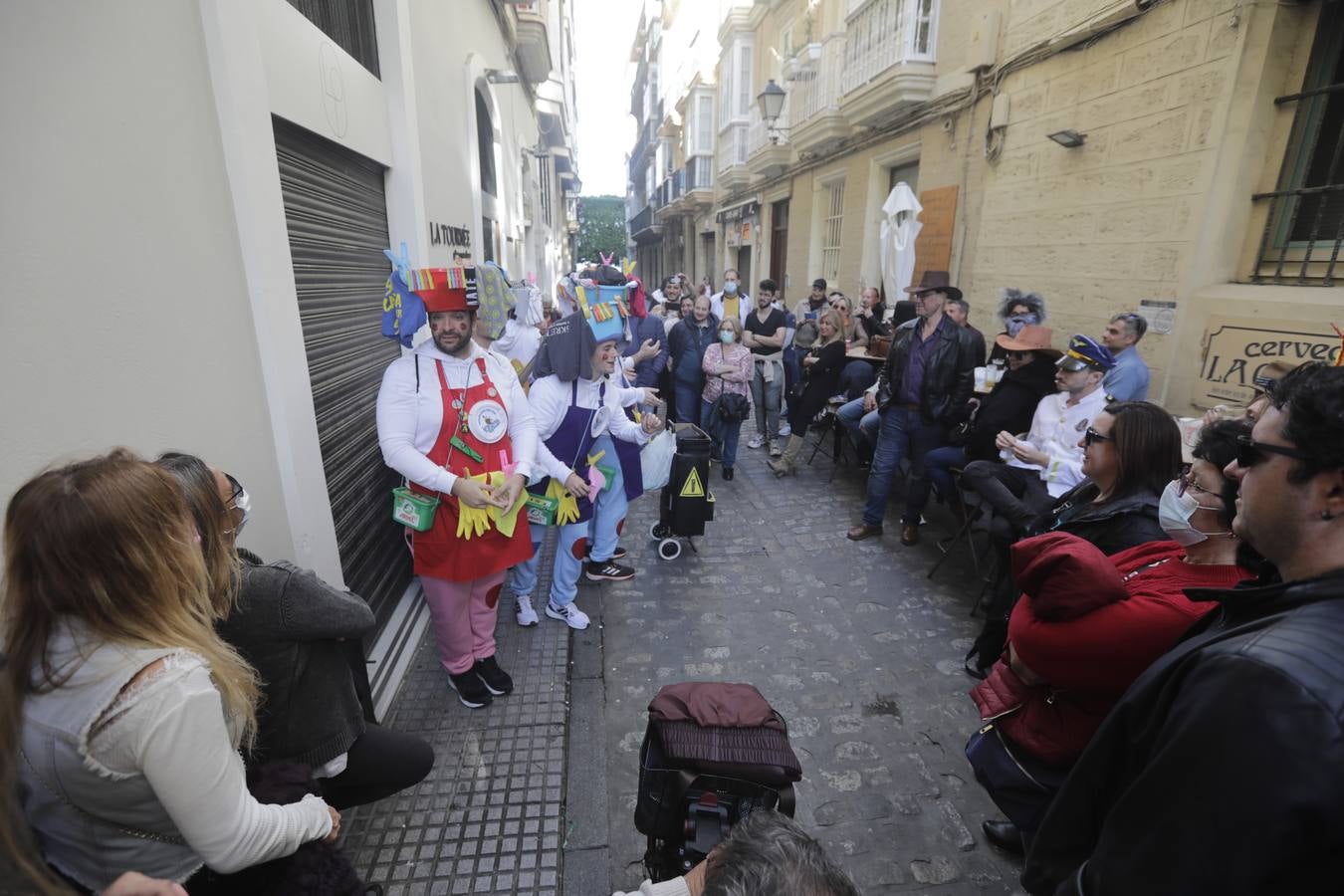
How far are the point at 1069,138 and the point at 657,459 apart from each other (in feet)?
15.9

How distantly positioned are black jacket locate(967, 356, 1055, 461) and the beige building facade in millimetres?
1334

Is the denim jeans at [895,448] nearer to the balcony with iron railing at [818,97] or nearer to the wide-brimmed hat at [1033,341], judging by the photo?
the wide-brimmed hat at [1033,341]

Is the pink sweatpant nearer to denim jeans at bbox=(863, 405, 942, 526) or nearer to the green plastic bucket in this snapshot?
the green plastic bucket

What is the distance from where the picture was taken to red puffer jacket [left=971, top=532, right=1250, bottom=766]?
5.67 feet

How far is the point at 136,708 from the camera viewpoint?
1126 millimetres

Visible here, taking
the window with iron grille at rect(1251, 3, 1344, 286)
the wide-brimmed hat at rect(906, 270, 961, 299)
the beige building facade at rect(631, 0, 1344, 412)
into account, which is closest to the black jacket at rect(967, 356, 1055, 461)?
the wide-brimmed hat at rect(906, 270, 961, 299)

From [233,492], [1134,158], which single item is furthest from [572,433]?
[1134,158]

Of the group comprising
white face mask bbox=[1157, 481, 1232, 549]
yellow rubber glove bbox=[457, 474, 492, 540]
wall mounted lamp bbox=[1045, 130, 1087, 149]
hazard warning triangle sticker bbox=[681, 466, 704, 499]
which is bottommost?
hazard warning triangle sticker bbox=[681, 466, 704, 499]

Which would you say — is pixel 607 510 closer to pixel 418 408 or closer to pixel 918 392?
pixel 418 408

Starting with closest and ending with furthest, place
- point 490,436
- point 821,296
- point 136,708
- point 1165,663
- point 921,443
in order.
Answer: point 136,708
point 1165,663
point 490,436
point 921,443
point 821,296

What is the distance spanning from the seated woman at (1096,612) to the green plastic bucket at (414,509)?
243cm

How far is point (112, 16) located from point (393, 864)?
2.88m

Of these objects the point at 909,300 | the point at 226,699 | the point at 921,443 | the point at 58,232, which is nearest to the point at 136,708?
the point at 226,699

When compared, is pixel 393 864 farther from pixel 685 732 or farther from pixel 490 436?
pixel 490 436
